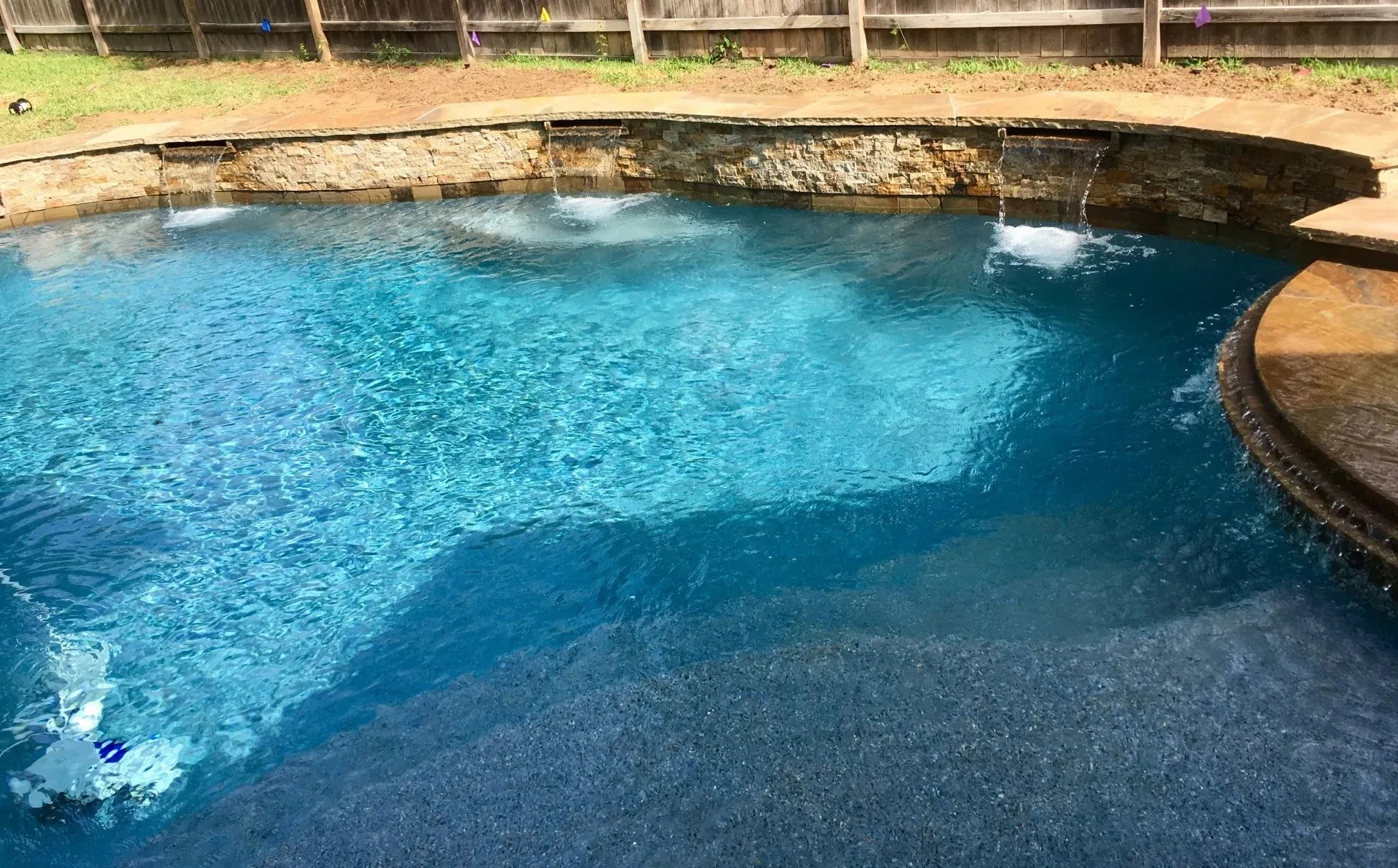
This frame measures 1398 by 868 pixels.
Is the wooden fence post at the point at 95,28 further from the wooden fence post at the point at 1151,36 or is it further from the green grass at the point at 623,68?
the wooden fence post at the point at 1151,36

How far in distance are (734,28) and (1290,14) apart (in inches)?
212

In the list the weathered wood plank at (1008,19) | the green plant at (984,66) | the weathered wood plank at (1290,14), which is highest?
the weathered wood plank at (1008,19)

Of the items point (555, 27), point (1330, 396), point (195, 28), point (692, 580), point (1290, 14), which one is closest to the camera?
point (1330, 396)

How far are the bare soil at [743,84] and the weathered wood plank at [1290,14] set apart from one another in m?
0.38

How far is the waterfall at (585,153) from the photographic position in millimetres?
10078

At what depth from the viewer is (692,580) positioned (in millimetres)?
4961

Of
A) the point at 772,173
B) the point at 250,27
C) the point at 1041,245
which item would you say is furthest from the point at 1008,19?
the point at 250,27

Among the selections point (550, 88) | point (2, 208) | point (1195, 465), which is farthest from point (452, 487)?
point (2, 208)

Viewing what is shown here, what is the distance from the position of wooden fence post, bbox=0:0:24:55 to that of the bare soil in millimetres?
5288

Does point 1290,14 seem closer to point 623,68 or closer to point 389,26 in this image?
point 623,68

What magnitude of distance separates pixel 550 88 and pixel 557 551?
301 inches

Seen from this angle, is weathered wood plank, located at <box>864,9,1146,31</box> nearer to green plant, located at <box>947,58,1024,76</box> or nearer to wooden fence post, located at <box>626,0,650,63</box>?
green plant, located at <box>947,58,1024,76</box>

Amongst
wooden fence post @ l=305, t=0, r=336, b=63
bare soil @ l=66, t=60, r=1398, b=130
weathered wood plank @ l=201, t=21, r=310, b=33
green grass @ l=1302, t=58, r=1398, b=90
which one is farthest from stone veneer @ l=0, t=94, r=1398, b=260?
weathered wood plank @ l=201, t=21, r=310, b=33

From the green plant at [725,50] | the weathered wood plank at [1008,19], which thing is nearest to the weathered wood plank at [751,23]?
the green plant at [725,50]
